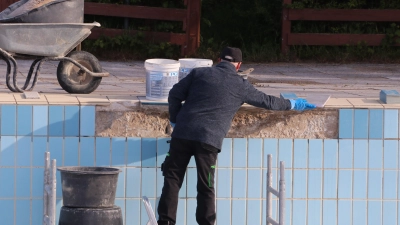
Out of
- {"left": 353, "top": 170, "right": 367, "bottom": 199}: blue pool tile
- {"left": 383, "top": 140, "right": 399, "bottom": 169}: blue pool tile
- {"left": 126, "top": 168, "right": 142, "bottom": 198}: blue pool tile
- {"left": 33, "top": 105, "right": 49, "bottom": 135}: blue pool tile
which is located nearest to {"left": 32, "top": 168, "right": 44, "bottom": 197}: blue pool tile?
{"left": 33, "top": 105, "right": 49, "bottom": 135}: blue pool tile

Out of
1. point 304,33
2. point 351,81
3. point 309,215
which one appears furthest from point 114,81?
point 304,33

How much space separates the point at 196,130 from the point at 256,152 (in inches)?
32.2

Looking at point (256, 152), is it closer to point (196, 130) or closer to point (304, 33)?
point (196, 130)

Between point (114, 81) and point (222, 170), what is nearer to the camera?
point (222, 170)

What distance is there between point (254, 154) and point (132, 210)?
102cm

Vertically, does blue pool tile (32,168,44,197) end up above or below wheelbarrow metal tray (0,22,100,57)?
below

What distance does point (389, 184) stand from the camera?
6023mm

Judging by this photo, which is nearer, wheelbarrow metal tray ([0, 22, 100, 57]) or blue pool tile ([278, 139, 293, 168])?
blue pool tile ([278, 139, 293, 168])

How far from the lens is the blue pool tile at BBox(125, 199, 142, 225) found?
5.88m

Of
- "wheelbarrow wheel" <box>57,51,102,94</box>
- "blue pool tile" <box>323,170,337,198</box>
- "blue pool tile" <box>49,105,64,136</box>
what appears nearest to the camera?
"blue pool tile" <box>49,105,64,136</box>

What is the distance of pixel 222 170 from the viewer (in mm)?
5914

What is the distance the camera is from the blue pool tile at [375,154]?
6.00m

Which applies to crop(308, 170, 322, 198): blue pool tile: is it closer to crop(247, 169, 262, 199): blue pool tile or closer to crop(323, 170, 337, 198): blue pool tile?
crop(323, 170, 337, 198): blue pool tile

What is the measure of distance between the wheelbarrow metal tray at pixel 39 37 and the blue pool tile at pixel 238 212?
6.58 feet
